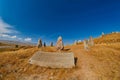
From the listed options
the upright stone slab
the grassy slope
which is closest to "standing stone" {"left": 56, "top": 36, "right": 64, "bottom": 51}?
the grassy slope

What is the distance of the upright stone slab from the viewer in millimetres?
23297

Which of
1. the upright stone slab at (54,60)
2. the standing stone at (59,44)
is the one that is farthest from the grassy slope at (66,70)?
the standing stone at (59,44)

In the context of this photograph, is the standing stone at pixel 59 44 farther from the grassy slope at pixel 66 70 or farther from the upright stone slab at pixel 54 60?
the upright stone slab at pixel 54 60

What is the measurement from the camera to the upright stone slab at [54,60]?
23.3 meters

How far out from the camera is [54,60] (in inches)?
955

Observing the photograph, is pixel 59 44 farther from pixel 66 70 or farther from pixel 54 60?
pixel 66 70

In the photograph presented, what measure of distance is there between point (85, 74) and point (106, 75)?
304 centimetres

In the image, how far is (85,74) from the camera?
68.0 ft

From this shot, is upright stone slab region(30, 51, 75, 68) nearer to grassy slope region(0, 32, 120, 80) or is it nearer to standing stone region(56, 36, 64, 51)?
grassy slope region(0, 32, 120, 80)

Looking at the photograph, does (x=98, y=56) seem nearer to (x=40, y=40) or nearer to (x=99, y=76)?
(x=99, y=76)

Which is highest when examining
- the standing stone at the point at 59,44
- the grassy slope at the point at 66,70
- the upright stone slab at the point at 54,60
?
the standing stone at the point at 59,44

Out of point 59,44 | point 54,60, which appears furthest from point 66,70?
point 59,44

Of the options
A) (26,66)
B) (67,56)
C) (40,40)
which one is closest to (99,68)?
(67,56)

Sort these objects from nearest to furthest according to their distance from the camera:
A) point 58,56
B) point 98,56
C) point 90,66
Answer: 1. point 90,66
2. point 58,56
3. point 98,56
